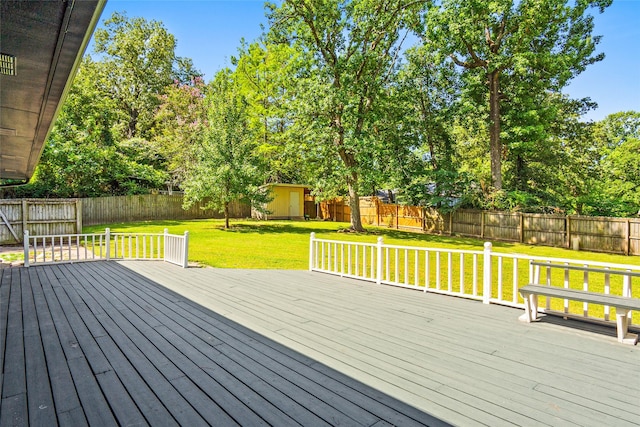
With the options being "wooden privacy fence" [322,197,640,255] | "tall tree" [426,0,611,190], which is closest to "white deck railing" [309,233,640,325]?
"wooden privacy fence" [322,197,640,255]

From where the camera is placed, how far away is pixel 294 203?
2392 centimetres

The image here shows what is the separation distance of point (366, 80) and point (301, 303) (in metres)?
13.2

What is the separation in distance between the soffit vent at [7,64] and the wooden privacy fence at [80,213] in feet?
36.5

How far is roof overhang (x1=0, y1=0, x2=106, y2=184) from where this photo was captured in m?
1.57

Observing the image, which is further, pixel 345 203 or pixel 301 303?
pixel 345 203

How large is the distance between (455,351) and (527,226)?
12689mm

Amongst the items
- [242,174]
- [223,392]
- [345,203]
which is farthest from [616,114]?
[223,392]

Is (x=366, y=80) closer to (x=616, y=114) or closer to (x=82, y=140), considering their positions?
(x=82, y=140)

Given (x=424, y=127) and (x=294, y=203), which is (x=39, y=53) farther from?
(x=294, y=203)

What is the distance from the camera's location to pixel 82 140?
16.5 m

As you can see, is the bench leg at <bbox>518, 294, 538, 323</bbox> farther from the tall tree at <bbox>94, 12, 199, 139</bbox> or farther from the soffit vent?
the tall tree at <bbox>94, 12, 199, 139</bbox>

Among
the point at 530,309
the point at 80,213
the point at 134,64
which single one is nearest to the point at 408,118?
the point at 80,213

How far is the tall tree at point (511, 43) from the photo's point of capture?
46.1 ft

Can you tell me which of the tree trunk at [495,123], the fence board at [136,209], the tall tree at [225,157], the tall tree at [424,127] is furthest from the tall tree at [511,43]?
the fence board at [136,209]
